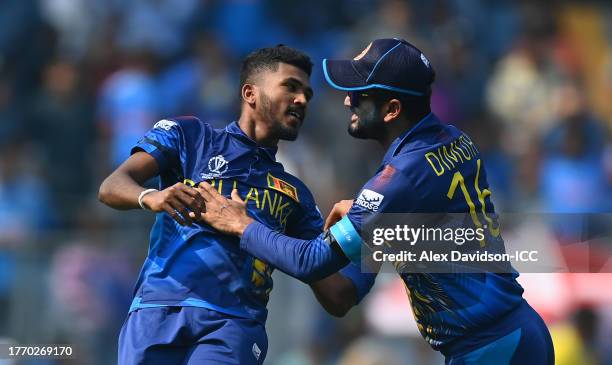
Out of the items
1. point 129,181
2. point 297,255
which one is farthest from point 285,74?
point 297,255

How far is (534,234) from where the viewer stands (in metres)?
9.12

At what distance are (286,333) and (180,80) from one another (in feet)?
11.4

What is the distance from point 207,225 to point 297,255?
0.58 metres

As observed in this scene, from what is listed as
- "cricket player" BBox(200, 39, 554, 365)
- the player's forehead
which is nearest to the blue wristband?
"cricket player" BBox(200, 39, 554, 365)

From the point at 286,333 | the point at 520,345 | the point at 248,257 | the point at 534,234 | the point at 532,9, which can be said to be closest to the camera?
the point at 520,345

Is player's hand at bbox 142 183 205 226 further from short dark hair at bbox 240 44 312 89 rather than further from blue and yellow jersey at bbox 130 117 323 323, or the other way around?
short dark hair at bbox 240 44 312 89

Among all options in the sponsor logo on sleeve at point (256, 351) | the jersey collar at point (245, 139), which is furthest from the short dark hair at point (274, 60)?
the sponsor logo on sleeve at point (256, 351)

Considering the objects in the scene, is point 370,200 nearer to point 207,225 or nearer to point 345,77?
point 345,77

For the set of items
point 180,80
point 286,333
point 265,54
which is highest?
point 265,54

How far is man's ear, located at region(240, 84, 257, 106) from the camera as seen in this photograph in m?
6.61

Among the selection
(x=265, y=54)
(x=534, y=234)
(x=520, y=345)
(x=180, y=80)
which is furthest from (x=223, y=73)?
(x=520, y=345)

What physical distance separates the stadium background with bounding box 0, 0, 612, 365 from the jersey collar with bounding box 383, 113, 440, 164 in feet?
12.4

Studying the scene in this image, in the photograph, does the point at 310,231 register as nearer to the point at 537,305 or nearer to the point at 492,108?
the point at 537,305

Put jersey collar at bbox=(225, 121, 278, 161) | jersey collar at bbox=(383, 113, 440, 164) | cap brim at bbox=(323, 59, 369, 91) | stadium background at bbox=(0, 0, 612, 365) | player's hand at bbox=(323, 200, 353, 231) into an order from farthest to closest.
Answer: stadium background at bbox=(0, 0, 612, 365) → jersey collar at bbox=(225, 121, 278, 161) → player's hand at bbox=(323, 200, 353, 231) → cap brim at bbox=(323, 59, 369, 91) → jersey collar at bbox=(383, 113, 440, 164)
